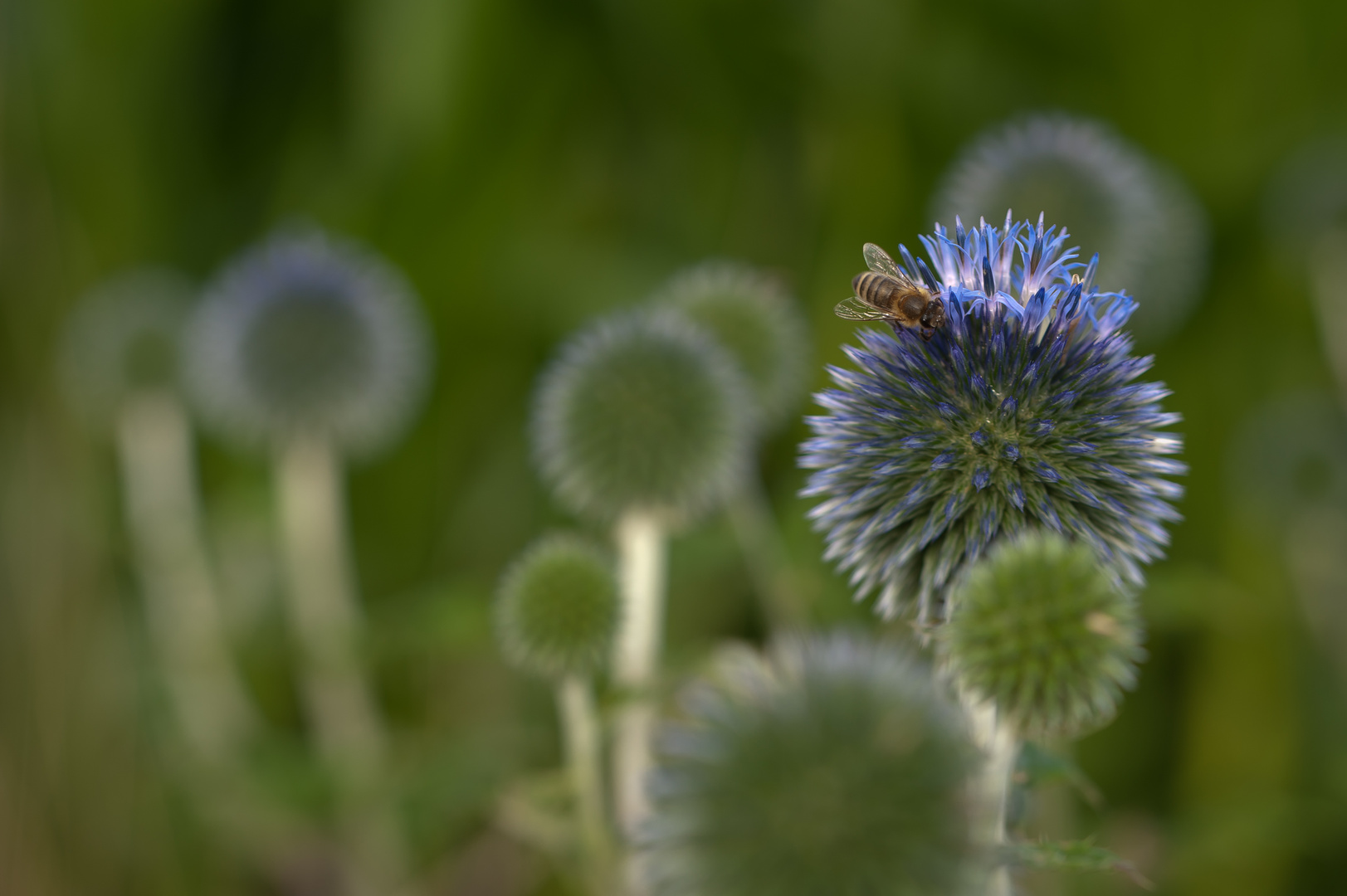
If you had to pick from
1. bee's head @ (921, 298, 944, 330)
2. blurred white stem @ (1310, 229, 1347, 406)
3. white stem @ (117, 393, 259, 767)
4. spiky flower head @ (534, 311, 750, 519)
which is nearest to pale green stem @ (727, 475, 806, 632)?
spiky flower head @ (534, 311, 750, 519)

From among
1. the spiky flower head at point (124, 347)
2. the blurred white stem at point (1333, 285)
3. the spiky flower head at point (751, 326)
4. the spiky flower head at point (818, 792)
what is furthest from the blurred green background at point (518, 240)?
the spiky flower head at point (818, 792)

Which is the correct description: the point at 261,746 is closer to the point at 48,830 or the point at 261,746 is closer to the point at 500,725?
the point at 500,725

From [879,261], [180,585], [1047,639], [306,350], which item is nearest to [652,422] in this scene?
[879,261]

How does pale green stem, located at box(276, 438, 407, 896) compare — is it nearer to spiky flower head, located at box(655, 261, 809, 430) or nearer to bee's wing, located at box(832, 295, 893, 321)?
spiky flower head, located at box(655, 261, 809, 430)

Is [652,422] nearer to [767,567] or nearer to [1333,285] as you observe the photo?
[767,567]

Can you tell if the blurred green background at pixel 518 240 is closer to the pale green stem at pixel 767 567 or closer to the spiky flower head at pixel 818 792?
the pale green stem at pixel 767 567
